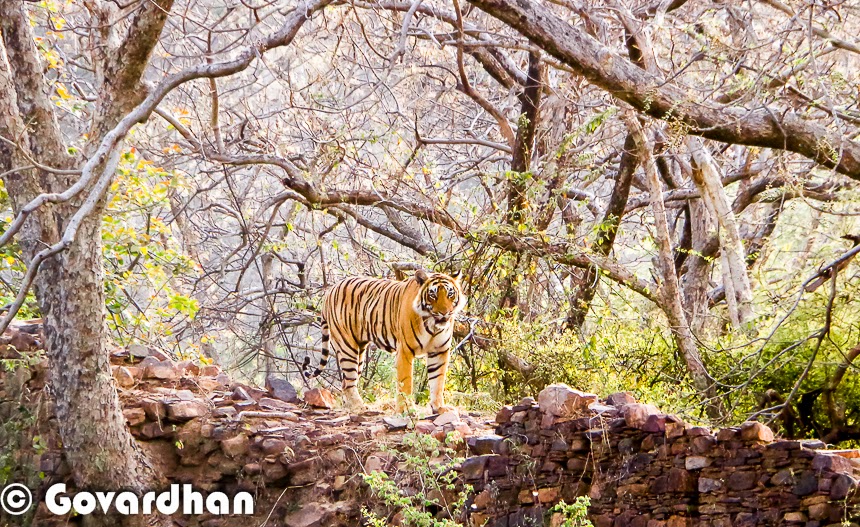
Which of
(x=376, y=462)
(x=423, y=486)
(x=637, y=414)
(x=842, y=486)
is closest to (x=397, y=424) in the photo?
(x=376, y=462)

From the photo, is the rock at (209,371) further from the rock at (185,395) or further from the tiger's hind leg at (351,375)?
the tiger's hind leg at (351,375)

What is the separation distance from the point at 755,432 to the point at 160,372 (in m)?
5.22

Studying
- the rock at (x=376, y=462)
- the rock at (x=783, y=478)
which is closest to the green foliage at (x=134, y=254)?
the rock at (x=376, y=462)

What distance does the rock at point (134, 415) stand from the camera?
819 centimetres

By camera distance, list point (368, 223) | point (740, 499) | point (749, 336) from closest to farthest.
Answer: point (740, 499) → point (749, 336) → point (368, 223)

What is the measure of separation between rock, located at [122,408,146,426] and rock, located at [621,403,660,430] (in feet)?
13.0

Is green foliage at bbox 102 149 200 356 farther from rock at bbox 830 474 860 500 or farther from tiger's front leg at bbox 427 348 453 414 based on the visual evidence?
rock at bbox 830 474 860 500

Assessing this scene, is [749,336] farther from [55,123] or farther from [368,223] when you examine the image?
[55,123]

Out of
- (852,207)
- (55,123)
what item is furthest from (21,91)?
(852,207)

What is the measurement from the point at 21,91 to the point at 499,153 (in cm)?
767

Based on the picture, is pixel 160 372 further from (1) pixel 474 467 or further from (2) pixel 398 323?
(1) pixel 474 467

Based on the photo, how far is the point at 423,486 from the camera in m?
6.75

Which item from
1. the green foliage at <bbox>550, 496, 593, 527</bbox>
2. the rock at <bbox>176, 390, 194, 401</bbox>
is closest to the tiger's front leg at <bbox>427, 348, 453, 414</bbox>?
the rock at <bbox>176, 390, 194, 401</bbox>

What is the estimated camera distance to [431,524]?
6727 mm
